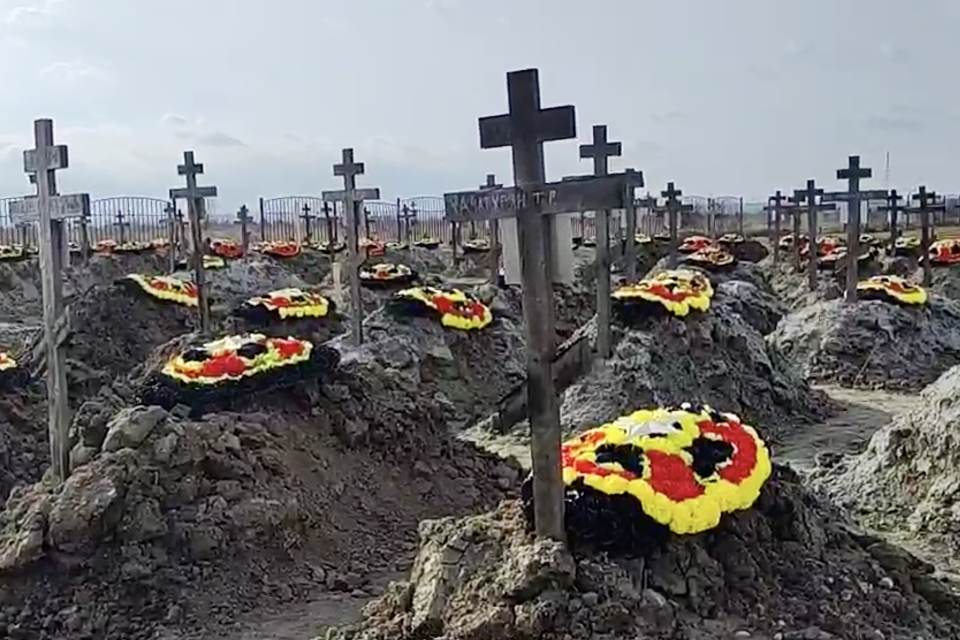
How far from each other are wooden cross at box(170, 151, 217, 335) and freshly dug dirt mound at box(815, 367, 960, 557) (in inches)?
334

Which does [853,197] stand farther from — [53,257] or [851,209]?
[53,257]

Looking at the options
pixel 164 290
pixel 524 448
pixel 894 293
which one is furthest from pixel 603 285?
pixel 164 290

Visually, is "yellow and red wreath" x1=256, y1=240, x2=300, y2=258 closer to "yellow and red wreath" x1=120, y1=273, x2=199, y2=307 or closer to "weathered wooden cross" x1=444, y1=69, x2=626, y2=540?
"yellow and red wreath" x1=120, y1=273, x2=199, y2=307

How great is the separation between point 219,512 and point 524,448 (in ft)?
15.0

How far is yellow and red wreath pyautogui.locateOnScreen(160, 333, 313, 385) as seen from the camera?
387 inches

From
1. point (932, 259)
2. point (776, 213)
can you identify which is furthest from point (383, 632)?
point (776, 213)

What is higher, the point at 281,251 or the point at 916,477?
the point at 281,251

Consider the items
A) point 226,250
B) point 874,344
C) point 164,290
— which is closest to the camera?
point 874,344

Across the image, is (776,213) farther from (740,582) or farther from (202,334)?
(740,582)

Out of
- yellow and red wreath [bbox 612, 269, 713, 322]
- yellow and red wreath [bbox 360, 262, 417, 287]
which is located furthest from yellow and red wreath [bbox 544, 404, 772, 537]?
yellow and red wreath [bbox 360, 262, 417, 287]

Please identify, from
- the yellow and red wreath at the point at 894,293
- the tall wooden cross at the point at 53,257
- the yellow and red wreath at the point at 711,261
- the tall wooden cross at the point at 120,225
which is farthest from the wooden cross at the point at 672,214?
the tall wooden cross at the point at 120,225

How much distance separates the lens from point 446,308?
15719mm

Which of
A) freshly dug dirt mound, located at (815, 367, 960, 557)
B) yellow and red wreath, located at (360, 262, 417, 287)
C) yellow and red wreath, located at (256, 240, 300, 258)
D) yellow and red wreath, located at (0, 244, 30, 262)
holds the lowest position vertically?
freshly dug dirt mound, located at (815, 367, 960, 557)

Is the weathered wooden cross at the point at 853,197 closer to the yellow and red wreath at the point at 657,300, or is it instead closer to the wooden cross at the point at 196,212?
the yellow and red wreath at the point at 657,300
